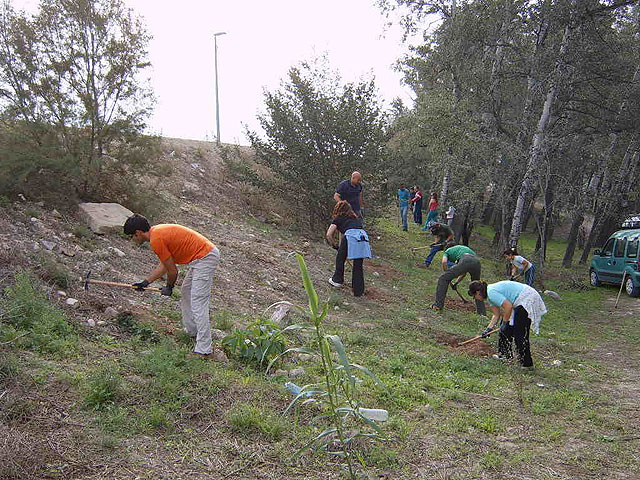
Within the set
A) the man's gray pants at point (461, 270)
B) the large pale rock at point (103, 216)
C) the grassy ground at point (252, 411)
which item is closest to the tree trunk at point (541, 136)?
the man's gray pants at point (461, 270)

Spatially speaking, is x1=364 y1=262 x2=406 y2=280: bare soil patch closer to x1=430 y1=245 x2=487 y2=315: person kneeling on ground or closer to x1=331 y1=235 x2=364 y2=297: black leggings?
x1=430 y1=245 x2=487 y2=315: person kneeling on ground

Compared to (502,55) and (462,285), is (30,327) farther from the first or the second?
(502,55)

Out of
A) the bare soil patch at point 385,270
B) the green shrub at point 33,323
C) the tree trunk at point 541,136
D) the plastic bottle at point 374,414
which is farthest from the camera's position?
the tree trunk at point 541,136

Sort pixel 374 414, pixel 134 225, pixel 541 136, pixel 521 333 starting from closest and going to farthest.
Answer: pixel 374 414
pixel 134 225
pixel 521 333
pixel 541 136

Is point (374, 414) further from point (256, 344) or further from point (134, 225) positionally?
point (134, 225)

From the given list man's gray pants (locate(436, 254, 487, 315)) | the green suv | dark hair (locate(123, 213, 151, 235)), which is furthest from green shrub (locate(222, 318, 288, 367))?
the green suv

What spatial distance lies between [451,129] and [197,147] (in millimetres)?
8272

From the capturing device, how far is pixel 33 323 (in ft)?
14.6

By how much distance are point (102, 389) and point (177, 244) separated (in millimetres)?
1625

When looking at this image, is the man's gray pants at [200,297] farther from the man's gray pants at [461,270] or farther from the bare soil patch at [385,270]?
the bare soil patch at [385,270]

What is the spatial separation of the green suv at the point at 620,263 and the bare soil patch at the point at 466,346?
7576 millimetres

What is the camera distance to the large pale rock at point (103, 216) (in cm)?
777

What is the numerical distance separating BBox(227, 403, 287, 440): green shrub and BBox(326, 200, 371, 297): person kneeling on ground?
4.79 meters

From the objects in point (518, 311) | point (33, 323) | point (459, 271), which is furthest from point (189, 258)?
point (459, 271)
